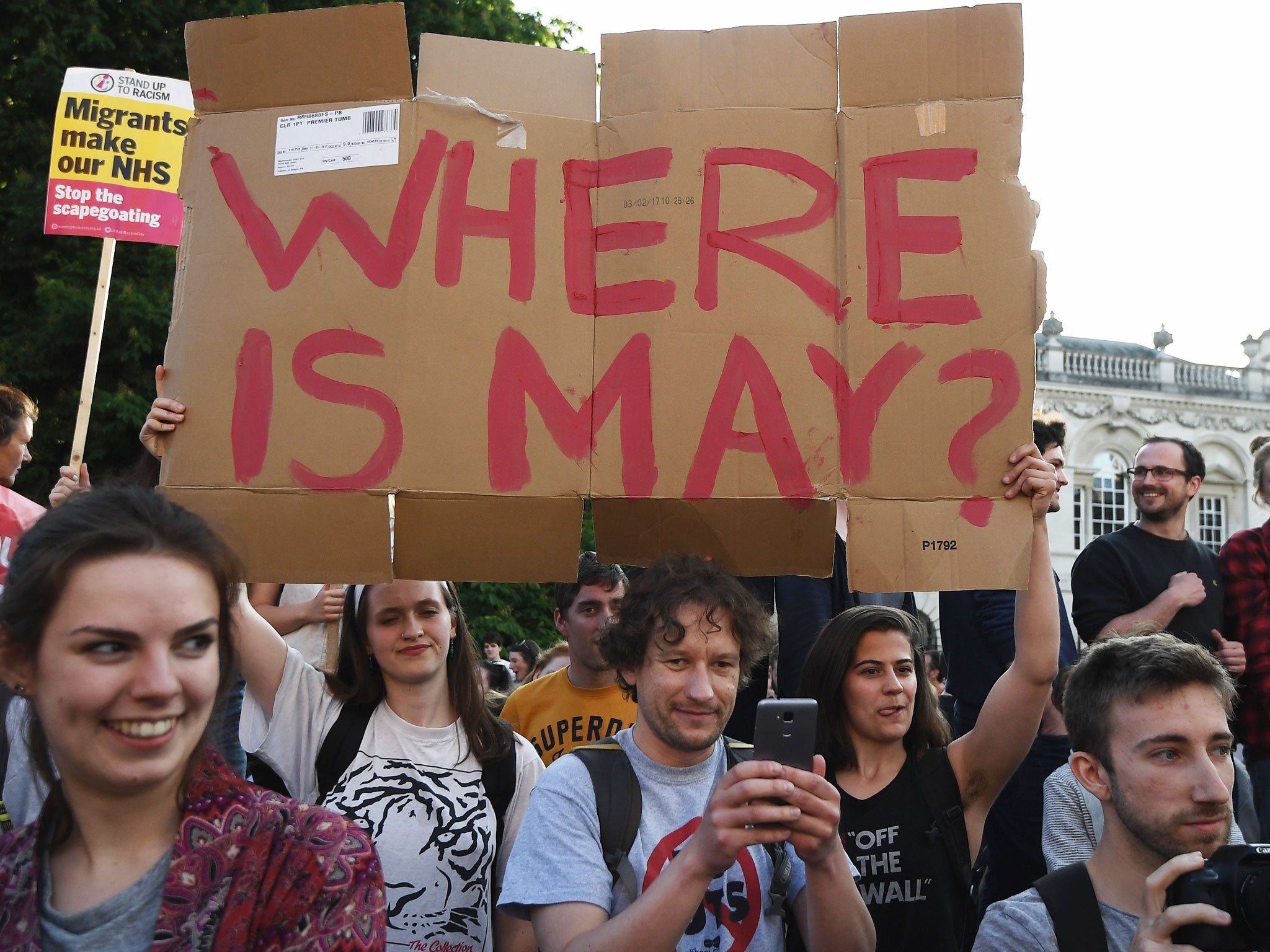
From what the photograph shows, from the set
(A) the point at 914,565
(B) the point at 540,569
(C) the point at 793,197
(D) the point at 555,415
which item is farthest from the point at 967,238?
(B) the point at 540,569

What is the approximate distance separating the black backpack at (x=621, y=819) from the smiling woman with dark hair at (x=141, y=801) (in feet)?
2.25

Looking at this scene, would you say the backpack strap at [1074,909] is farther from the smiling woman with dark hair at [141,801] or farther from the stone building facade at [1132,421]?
the stone building facade at [1132,421]

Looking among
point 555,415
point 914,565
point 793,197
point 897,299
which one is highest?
point 793,197

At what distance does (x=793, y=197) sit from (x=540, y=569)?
1.10m

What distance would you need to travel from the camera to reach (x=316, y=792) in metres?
2.90

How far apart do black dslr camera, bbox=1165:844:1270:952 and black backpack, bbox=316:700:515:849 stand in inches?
62.1

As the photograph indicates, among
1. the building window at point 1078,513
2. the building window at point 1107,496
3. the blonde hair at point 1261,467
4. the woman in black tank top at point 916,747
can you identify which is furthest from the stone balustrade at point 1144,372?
the woman in black tank top at point 916,747

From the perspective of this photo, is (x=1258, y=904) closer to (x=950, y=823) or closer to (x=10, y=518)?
(x=950, y=823)

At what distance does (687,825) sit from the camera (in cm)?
237

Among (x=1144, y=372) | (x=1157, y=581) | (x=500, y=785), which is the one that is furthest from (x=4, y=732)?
(x=1144, y=372)

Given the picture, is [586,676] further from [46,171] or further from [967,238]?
[46,171]

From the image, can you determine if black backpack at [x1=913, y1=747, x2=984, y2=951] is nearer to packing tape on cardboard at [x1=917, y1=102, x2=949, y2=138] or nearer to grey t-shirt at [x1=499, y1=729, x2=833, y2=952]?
grey t-shirt at [x1=499, y1=729, x2=833, y2=952]

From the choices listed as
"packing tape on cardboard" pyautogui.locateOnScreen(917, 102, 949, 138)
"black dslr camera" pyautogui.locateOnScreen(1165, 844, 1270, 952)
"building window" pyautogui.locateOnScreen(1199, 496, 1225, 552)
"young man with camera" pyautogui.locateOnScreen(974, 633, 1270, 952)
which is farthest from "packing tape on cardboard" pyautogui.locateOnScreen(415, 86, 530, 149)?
"building window" pyautogui.locateOnScreen(1199, 496, 1225, 552)

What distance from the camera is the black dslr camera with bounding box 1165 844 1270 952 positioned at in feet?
5.90
